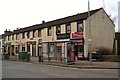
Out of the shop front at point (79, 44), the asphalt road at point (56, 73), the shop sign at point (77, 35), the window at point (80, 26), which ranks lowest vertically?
the asphalt road at point (56, 73)

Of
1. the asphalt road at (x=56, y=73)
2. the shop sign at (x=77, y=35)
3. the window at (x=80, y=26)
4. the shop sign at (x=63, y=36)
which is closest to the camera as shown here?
the asphalt road at (x=56, y=73)

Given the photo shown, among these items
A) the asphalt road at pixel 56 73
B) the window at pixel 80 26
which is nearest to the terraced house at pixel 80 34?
the window at pixel 80 26

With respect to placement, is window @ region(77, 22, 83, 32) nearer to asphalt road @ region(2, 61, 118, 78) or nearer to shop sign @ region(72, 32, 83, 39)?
shop sign @ region(72, 32, 83, 39)

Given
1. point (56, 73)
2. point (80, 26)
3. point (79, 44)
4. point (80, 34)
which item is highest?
point (80, 26)

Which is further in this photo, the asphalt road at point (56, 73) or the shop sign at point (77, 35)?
the shop sign at point (77, 35)

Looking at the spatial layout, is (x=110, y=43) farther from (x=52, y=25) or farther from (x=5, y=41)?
(x=5, y=41)

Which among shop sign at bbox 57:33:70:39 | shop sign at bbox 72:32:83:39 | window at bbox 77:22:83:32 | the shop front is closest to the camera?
the shop front

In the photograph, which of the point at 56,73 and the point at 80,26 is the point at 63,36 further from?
the point at 56,73

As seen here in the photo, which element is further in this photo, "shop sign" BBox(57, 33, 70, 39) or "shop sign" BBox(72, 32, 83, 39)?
"shop sign" BBox(57, 33, 70, 39)

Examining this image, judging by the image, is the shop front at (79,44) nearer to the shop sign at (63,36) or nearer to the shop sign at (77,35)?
the shop sign at (77,35)

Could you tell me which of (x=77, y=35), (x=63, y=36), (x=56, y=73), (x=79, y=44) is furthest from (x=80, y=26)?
(x=56, y=73)

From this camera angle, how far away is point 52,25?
2131 inches

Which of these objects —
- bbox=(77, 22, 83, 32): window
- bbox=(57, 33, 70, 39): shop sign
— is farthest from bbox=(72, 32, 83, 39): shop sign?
bbox=(57, 33, 70, 39): shop sign

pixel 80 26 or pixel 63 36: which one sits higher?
pixel 80 26
